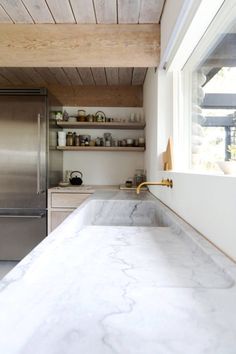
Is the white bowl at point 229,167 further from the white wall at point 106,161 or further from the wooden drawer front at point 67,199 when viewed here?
the white wall at point 106,161

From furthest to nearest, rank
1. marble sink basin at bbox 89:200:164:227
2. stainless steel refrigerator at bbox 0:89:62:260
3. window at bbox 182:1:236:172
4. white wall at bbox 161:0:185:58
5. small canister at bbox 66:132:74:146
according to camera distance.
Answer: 1. small canister at bbox 66:132:74:146
2. stainless steel refrigerator at bbox 0:89:62:260
3. marble sink basin at bbox 89:200:164:227
4. white wall at bbox 161:0:185:58
5. window at bbox 182:1:236:172

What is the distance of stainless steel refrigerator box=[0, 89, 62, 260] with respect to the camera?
2.87m

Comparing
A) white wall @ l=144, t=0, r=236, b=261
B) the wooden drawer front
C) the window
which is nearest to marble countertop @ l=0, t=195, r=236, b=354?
white wall @ l=144, t=0, r=236, b=261

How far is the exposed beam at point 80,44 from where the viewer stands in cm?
219

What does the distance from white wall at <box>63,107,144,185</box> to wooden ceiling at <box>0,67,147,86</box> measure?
14.3 inches

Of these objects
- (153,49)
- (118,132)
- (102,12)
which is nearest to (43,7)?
(102,12)

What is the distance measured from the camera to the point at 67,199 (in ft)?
9.80

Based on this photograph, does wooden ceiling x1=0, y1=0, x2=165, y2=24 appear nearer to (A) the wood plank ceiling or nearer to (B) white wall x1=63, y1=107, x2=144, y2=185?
(A) the wood plank ceiling

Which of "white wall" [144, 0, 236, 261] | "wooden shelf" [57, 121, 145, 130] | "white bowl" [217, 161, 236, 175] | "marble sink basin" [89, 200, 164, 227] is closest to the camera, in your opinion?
"white wall" [144, 0, 236, 261]

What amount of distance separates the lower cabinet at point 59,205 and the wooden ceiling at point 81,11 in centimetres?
163

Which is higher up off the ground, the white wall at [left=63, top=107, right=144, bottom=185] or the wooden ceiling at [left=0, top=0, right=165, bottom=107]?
the wooden ceiling at [left=0, top=0, right=165, bottom=107]

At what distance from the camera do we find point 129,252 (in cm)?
87

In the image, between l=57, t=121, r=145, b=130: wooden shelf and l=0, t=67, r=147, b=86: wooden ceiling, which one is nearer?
l=0, t=67, r=147, b=86: wooden ceiling

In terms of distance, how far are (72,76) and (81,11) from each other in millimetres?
1274
